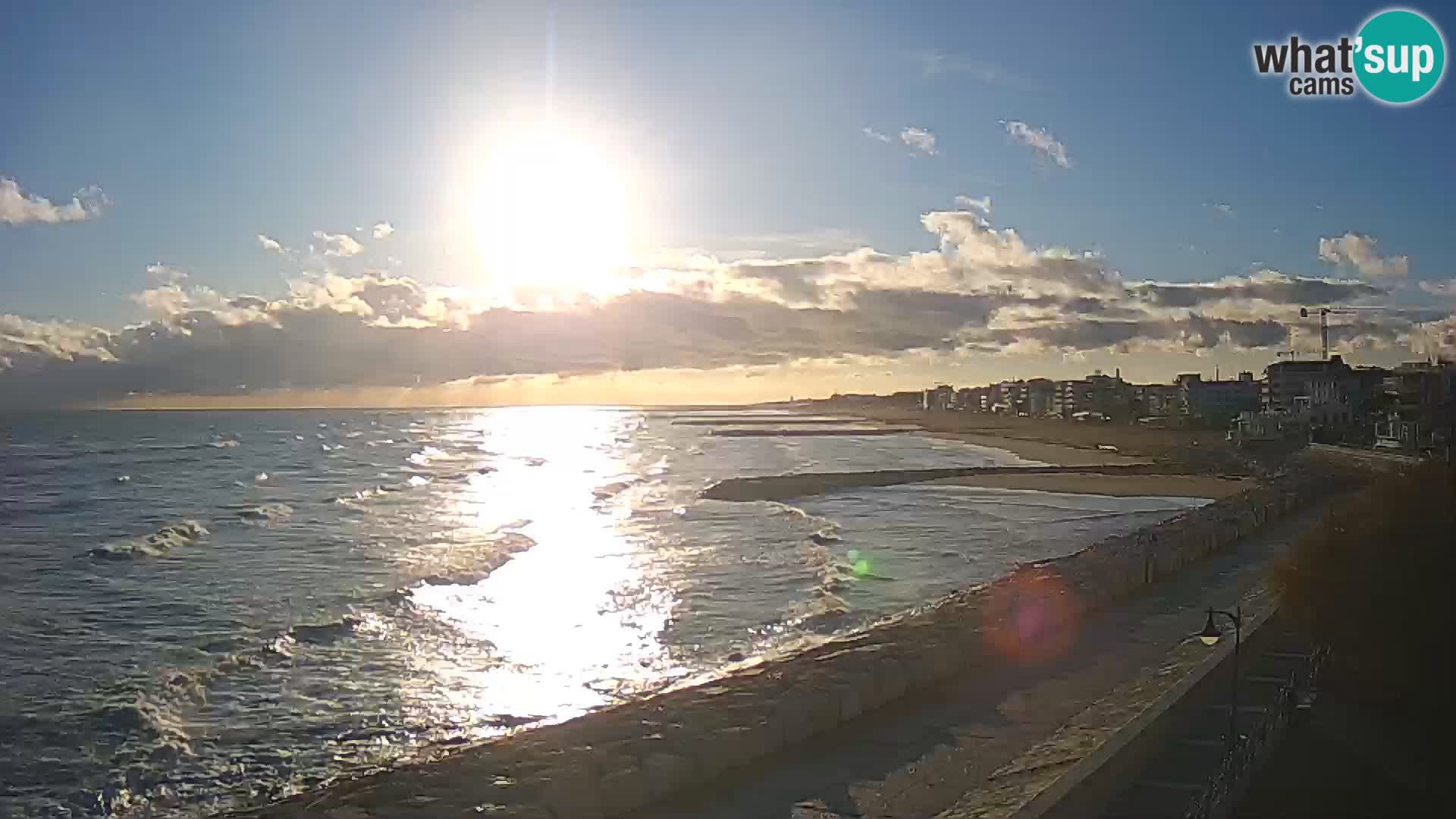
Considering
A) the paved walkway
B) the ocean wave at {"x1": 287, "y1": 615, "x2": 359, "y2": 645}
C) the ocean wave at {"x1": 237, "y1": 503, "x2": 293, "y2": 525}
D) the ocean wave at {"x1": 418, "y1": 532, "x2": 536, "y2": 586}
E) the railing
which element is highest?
the railing

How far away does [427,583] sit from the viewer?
80.3 ft

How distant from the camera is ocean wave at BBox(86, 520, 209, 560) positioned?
28.5 meters

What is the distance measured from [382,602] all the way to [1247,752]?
16314 mm

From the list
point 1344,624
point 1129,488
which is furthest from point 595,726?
point 1129,488

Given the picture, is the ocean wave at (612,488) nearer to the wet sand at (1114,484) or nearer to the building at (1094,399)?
the wet sand at (1114,484)

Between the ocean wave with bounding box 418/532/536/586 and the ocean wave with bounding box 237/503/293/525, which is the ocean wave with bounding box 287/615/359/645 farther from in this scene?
the ocean wave with bounding box 237/503/293/525

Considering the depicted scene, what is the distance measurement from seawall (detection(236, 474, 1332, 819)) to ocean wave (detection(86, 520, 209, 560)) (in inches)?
766

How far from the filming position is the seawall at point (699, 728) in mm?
10172

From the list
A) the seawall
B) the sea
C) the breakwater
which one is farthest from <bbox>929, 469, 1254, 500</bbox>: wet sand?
the seawall

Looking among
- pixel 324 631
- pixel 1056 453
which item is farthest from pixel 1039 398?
pixel 324 631

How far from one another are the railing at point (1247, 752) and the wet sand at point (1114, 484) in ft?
116

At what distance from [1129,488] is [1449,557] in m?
38.3

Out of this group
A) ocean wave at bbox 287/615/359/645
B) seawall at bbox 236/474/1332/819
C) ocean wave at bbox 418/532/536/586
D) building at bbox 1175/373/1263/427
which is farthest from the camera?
building at bbox 1175/373/1263/427

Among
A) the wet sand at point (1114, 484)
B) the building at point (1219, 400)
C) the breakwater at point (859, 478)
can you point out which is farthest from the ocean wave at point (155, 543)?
the building at point (1219, 400)
